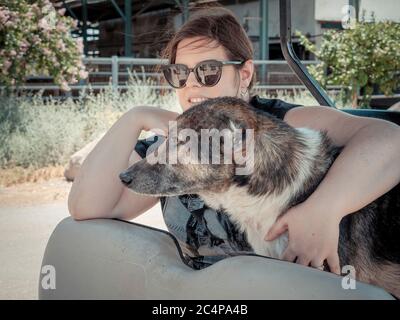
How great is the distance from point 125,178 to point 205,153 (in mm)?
309

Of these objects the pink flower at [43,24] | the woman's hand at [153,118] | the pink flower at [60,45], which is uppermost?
the pink flower at [43,24]

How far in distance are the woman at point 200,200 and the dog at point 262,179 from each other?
82mm

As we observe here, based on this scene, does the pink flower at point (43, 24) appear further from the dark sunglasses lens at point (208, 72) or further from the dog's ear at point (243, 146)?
the dog's ear at point (243, 146)

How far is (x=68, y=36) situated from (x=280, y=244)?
25.0ft

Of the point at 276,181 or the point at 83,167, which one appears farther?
the point at 83,167

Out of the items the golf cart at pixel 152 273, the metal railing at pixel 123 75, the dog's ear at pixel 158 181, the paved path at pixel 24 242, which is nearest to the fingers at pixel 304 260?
the golf cart at pixel 152 273

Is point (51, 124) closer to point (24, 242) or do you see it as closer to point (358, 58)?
point (24, 242)

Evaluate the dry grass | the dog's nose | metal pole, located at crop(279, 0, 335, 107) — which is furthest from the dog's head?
the dry grass

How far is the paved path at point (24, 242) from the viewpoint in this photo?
3357 millimetres

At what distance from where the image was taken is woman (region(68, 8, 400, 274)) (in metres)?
Answer: 1.59

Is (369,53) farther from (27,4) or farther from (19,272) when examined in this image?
(19,272)

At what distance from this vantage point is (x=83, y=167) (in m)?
2.14
